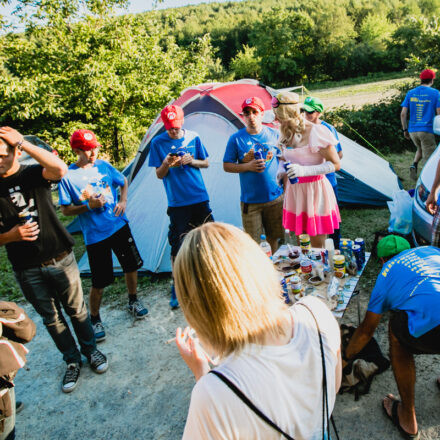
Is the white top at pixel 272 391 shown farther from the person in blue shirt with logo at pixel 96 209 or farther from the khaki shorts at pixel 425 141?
the khaki shorts at pixel 425 141

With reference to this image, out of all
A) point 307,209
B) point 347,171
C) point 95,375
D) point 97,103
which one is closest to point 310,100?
point 307,209

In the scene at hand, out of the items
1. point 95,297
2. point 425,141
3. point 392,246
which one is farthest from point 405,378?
point 425,141

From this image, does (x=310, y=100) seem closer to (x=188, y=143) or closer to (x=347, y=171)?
(x=188, y=143)

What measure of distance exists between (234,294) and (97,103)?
314 inches

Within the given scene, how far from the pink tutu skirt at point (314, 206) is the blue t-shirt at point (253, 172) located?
14.0 inches

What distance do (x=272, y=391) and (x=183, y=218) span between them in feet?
9.50

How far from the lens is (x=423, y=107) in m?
6.06

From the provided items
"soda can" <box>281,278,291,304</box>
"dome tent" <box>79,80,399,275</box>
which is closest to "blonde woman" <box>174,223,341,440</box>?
"soda can" <box>281,278,291,304</box>

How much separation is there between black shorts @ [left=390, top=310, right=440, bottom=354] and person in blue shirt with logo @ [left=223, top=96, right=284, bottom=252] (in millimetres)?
1777

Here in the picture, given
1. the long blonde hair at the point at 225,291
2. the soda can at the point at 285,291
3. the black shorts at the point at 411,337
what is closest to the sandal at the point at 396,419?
the black shorts at the point at 411,337

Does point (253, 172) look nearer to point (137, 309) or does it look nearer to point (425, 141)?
point (137, 309)

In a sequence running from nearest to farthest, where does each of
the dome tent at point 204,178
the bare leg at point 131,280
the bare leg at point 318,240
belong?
the bare leg at point 318,240 → the bare leg at point 131,280 → the dome tent at point 204,178

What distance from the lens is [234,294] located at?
3.11ft

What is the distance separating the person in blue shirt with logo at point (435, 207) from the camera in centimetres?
271
